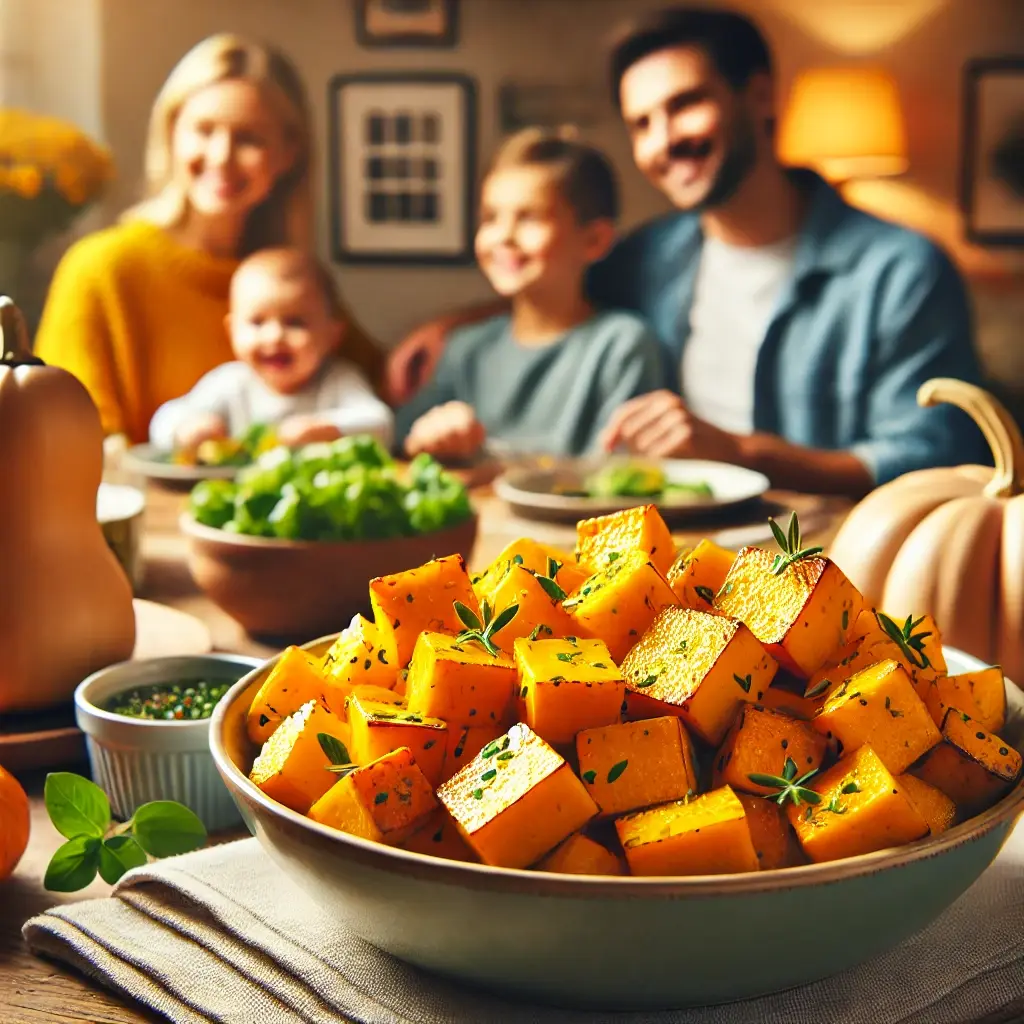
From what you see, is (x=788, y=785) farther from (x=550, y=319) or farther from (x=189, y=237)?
(x=189, y=237)

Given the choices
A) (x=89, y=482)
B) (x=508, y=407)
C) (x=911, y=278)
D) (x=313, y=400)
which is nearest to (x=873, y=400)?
(x=911, y=278)

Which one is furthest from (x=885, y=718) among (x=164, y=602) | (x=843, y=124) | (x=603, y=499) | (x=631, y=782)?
(x=843, y=124)

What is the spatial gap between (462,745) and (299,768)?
0.35 ft

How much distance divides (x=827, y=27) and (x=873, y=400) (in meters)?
1.49

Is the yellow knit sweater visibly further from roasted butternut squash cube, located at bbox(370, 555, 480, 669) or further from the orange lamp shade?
roasted butternut squash cube, located at bbox(370, 555, 480, 669)

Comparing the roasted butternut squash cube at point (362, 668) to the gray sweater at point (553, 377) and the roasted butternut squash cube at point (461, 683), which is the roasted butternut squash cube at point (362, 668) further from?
the gray sweater at point (553, 377)

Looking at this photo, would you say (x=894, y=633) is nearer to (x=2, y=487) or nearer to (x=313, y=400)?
(x=2, y=487)

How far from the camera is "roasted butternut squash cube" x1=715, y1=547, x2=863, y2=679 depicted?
0.83m

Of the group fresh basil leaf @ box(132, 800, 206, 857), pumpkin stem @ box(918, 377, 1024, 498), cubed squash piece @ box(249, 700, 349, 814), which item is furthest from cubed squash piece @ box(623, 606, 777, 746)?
pumpkin stem @ box(918, 377, 1024, 498)

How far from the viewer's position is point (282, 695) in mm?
904

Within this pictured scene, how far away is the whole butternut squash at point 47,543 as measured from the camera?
1212 mm

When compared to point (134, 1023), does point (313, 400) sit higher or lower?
lower

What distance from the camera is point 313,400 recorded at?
5203mm

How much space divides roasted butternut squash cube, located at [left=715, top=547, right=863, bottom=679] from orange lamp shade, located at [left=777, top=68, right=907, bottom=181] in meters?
4.29
